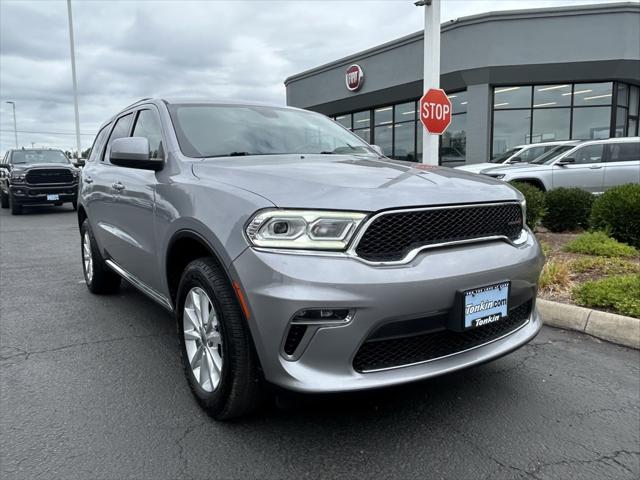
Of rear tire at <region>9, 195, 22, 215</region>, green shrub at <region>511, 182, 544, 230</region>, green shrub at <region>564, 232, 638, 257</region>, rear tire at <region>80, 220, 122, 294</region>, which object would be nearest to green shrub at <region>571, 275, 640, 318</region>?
green shrub at <region>564, 232, 638, 257</region>

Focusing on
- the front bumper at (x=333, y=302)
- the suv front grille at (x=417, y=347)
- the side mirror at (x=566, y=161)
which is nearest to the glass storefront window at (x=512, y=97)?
the side mirror at (x=566, y=161)

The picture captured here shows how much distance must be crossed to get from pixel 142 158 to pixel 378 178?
5.00 ft

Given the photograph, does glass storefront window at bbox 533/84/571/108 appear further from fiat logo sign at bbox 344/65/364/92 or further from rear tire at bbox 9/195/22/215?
rear tire at bbox 9/195/22/215

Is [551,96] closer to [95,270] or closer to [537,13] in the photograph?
[537,13]

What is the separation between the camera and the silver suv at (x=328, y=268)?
7.30 ft

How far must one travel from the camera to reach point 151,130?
383 centimetres

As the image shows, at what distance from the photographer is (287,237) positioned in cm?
231

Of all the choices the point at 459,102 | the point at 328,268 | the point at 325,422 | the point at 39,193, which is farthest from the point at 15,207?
the point at 328,268

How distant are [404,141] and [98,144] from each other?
58.1 feet

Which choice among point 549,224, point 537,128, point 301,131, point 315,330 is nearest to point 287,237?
point 315,330

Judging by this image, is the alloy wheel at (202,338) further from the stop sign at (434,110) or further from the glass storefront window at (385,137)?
the glass storefront window at (385,137)

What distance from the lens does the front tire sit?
2.43 metres

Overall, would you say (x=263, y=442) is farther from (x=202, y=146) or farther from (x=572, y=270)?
(x=572, y=270)

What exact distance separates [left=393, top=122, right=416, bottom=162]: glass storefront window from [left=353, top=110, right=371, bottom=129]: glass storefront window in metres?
1.68
